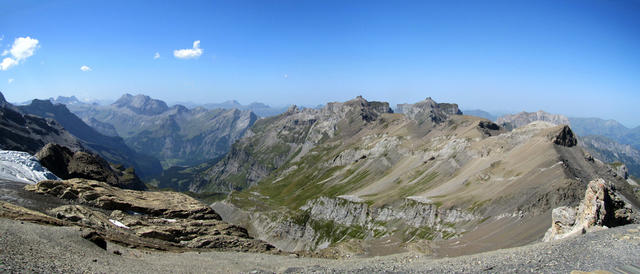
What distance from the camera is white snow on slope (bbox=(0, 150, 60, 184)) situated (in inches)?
2078

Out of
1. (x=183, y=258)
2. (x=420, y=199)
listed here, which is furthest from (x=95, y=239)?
(x=420, y=199)

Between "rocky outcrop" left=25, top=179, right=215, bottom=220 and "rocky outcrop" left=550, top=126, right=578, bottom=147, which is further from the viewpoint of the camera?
"rocky outcrop" left=550, top=126, right=578, bottom=147

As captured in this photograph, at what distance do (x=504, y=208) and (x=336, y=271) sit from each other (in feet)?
337

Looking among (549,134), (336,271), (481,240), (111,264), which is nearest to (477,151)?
(549,134)

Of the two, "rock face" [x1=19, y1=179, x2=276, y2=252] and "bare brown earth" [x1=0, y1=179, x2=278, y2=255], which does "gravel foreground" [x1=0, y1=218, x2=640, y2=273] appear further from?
"rock face" [x1=19, y1=179, x2=276, y2=252]

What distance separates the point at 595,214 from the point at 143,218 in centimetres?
6778

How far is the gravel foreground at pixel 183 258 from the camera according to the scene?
27.6 m

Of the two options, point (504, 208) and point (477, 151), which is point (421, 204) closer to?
point (504, 208)

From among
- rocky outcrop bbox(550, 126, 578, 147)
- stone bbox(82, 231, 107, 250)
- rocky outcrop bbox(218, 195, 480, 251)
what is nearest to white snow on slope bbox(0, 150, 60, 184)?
stone bbox(82, 231, 107, 250)

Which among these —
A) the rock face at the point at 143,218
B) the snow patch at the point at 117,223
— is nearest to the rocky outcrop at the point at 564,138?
the rock face at the point at 143,218

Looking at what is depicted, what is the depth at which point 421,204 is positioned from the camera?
151m

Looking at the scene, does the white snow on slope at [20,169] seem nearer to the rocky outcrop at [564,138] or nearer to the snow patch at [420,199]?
the snow patch at [420,199]

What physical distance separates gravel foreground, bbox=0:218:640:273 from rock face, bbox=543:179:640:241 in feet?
43.9

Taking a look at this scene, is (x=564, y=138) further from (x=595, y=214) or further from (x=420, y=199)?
(x=595, y=214)
